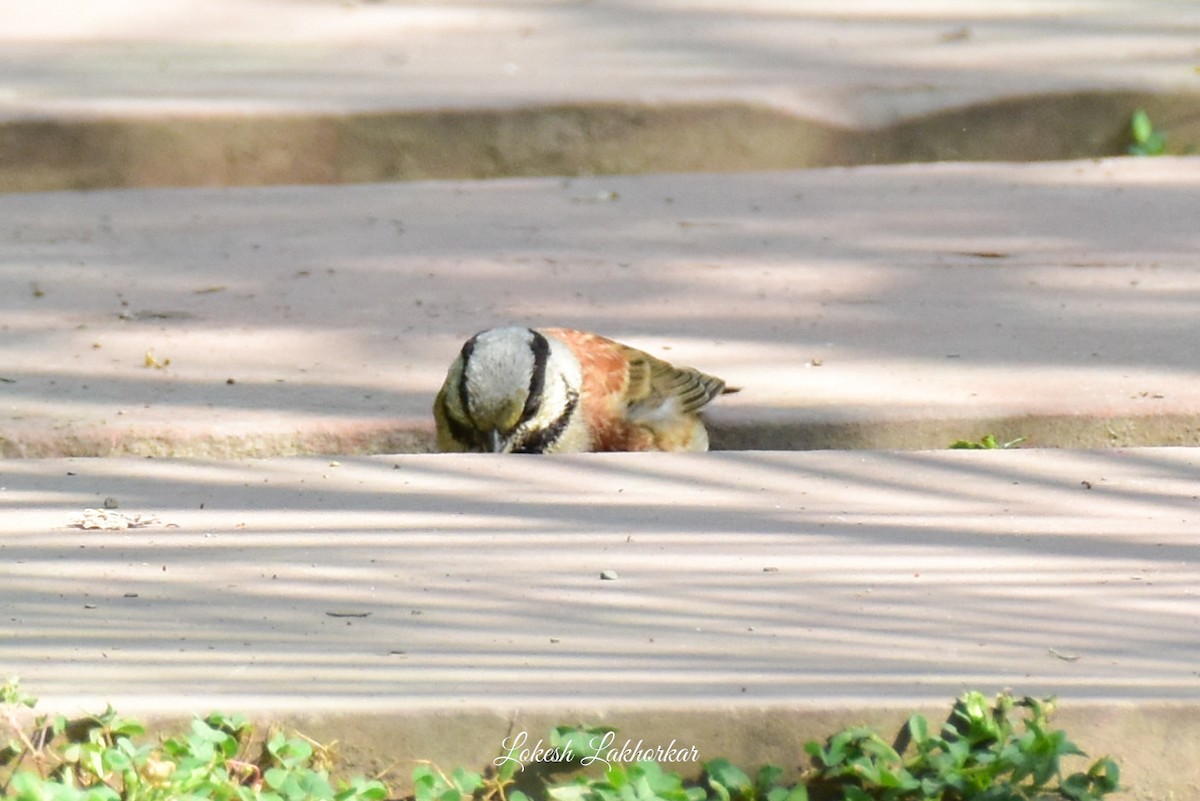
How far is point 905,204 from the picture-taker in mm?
7695

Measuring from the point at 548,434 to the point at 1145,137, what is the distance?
371cm

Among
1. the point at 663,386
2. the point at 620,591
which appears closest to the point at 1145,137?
the point at 663,386

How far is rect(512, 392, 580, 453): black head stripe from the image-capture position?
618 cm

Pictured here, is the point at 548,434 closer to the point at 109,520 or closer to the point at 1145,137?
the point at 109,520

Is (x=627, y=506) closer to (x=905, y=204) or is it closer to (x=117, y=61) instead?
(x=905, y=204)

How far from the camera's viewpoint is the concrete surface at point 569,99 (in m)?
8.15

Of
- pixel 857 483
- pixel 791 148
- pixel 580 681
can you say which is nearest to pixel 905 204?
pixel 791 148

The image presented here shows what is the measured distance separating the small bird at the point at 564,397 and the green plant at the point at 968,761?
2823 millimetres

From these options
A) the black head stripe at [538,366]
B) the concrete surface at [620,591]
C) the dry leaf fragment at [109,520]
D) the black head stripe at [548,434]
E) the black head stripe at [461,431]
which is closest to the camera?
the concrete surface at [620,591]

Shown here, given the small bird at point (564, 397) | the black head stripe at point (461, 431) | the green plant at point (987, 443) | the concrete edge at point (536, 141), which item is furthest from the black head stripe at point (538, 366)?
the concrete edge at point (536, 141)

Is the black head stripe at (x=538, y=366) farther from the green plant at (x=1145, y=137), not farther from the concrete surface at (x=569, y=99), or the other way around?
the green plant at (x=1145, y=137)

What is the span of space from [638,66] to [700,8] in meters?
1.17

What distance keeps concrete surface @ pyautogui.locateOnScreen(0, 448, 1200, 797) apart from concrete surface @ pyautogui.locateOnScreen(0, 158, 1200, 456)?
77 cm

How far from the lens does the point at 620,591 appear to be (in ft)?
12.0
